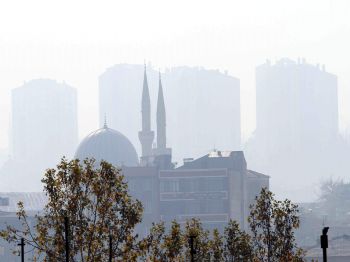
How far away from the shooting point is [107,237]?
157 ft

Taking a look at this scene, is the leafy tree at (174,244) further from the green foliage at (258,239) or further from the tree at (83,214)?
the tree at (83,214)

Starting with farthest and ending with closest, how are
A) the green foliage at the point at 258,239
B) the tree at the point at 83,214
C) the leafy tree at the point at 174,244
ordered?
the green foliage at the point at 258,239 < the leafy tree at the point at 174,244 < the tree at the point at 83,214

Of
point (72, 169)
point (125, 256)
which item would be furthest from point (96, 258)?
point (72, 169)

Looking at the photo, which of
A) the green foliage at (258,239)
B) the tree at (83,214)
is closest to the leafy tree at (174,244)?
the green foliage at (258,239)

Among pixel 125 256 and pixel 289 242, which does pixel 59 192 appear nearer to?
pixel 125 256

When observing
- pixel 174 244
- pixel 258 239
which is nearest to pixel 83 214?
pixel 174 244

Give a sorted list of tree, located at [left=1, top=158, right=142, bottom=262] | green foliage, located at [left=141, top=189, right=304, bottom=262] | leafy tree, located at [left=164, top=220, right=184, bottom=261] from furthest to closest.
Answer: green foliage, located at [left=141, top=189, right=304, bottom=262]
leafy tree, located at [left=164, top=220, right=184, bottom=261]
tree, located at [left=1, top=158, right=142, bottom=262]

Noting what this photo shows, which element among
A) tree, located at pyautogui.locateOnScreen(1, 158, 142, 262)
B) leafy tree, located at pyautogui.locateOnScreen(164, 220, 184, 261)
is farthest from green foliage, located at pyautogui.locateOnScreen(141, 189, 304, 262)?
tree, located at pyautogui.locateOnScreen(1, 158, 142, 262)

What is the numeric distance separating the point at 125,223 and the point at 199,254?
28.4 feet

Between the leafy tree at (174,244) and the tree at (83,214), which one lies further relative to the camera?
the leafy tree at (174,244)

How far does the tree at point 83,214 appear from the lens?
154 feet

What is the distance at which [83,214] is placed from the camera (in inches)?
1870

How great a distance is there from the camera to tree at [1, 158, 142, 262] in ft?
154

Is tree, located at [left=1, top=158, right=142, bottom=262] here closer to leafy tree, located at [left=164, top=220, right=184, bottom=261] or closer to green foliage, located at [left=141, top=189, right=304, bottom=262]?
leafy tree, located at [left=164, top=220, right=184, bottom=261]
